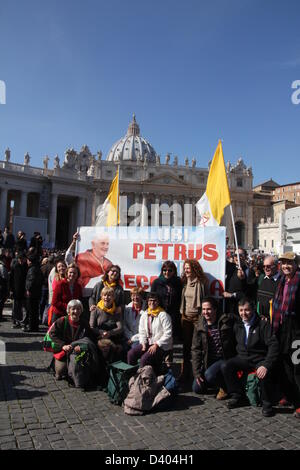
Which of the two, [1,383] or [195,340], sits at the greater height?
[195,340]

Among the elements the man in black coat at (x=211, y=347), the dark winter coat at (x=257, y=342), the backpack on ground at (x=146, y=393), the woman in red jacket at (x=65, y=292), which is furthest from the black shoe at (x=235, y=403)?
the woman in red jacket at (x=65, y=292)

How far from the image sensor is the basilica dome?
317 feet

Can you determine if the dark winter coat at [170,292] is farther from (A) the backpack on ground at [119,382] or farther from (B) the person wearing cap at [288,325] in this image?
(B) the person wearing cap at [288,325]

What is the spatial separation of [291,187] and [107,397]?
8184 cm

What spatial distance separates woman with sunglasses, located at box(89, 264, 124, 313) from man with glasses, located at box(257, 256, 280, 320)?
2.05m

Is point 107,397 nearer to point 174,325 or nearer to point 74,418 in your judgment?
point 74,418

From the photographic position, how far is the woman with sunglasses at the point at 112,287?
5.58m

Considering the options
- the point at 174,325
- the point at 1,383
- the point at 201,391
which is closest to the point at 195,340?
the point at 201,391

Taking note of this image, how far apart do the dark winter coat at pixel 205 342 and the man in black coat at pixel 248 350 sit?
80 mm

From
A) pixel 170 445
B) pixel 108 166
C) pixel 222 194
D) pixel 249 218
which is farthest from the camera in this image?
pixel 249 218

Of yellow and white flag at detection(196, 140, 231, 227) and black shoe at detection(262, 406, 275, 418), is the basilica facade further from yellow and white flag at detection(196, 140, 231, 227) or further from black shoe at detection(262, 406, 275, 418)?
black shoe at detection(262, 406, 275, 418)

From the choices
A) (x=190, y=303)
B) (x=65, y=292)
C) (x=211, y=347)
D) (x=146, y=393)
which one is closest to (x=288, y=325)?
(x=211, y=347)

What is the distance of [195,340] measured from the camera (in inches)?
197
